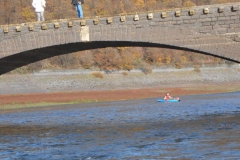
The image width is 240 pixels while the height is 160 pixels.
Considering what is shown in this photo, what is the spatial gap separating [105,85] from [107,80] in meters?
2.17

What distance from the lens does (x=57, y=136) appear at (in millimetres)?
28781

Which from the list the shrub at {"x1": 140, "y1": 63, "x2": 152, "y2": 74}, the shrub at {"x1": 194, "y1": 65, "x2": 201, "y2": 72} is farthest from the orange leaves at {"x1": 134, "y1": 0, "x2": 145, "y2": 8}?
the shrub at {"x1": 140, "y1": 63, "x2": 152, "y2": 74}

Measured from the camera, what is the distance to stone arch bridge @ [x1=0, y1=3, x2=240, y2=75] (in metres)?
29.4

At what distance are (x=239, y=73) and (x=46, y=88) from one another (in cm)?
3248

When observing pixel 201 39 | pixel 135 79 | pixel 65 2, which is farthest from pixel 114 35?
pixel 65 2

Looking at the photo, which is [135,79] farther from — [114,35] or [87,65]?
[114,35]

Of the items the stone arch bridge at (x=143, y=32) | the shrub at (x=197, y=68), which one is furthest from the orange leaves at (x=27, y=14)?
the stone arch bridge at (x=143, y=32)

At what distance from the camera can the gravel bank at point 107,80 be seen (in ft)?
246

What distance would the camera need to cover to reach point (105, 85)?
7944 cm

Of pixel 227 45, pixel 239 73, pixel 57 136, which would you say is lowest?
pixel 239 73

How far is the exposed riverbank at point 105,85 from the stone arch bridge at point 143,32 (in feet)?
94.5

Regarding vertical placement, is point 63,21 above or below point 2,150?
above

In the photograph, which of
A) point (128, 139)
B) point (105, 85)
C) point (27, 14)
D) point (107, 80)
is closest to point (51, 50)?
point (128, 139)

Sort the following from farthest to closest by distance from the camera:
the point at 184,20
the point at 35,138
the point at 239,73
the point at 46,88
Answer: the point at 239,73 < the point at 46,88 < the point at 184,20 < the point at 35,138
